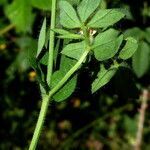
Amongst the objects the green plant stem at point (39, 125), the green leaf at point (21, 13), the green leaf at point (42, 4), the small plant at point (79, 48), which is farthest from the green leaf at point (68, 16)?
the green leaf at point (21, 13)

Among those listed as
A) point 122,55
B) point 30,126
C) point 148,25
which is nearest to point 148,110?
point 30,126

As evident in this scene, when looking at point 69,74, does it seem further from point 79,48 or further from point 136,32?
point 136,32

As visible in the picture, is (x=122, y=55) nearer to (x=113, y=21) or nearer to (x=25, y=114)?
(x=113, y=21)

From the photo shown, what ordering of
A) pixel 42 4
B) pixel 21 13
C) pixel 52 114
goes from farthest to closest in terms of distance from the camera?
pixel 52 114 < pixel 21 13 < pixel 42 4

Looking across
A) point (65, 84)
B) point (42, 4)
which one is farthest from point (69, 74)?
point (42, 4)

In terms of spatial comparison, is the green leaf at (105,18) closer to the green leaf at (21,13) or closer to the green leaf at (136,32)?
the green leaf at (136,32)

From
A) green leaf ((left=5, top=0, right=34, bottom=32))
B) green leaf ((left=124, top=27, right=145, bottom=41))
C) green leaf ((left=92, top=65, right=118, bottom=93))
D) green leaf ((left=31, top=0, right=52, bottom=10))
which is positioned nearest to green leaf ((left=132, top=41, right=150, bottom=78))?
green leaf ((left=124, top=27, right=145, bottom=41))

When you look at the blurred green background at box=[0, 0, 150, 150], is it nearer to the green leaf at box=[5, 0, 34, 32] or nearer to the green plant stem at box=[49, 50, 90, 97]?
the green leaf at box=[5, 0, 34, 32]
